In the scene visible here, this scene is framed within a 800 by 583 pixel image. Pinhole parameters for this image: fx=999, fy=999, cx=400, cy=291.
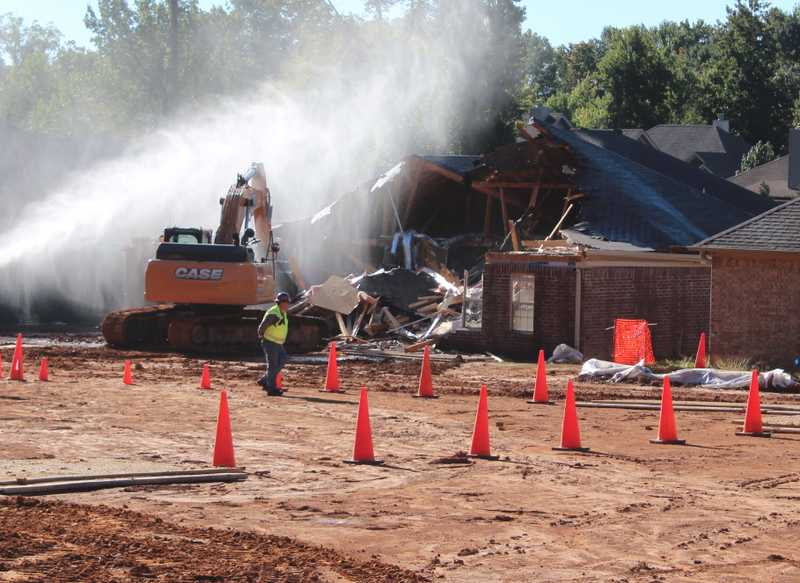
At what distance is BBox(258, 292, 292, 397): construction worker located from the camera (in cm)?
1571

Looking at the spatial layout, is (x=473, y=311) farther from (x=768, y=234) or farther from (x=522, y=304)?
(x=768, y=234)

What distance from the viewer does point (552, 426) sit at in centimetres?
1338

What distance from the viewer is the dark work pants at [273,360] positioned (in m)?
15.8

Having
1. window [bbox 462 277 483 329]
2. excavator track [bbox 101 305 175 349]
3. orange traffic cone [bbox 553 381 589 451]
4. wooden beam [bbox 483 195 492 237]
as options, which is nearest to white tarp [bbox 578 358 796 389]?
window [bbox 462 277 483 329]

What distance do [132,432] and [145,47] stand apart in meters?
83.9

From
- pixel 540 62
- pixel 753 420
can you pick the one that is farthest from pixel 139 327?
pixel 540 62

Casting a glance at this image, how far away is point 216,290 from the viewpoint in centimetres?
2255

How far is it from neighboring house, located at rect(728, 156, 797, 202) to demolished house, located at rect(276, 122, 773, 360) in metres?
22.2

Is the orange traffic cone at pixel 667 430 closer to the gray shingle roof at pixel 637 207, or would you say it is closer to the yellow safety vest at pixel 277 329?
the yellow safety vest at pixel 277 329

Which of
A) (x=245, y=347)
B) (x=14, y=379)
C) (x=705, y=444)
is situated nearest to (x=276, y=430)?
(x=705, y=444)

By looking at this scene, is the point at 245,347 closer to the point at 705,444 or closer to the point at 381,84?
the point at 705,444

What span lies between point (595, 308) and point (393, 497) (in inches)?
566

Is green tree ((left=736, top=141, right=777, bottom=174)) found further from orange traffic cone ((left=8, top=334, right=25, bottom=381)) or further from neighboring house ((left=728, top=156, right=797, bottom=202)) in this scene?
orange traffic cone ((left=8, top=334, right=25, bottom=381))

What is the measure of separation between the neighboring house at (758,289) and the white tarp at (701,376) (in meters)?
2.11
